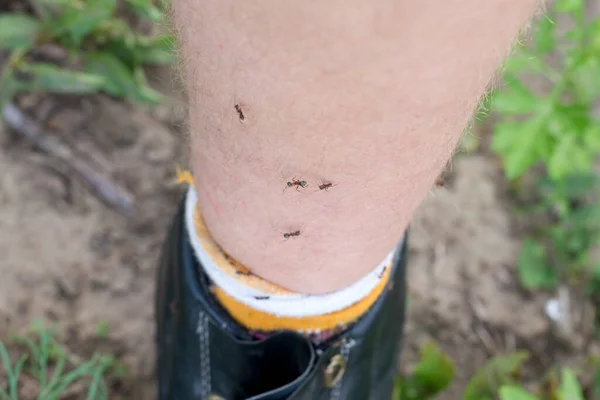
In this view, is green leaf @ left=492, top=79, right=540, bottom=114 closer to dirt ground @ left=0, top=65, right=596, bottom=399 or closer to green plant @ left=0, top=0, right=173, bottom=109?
dirt ground @ left=0, top=65, right=596, bottom=399

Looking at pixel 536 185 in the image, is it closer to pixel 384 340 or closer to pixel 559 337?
pixel 559 337

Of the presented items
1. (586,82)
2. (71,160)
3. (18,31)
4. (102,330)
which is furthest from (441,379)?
(18,31)

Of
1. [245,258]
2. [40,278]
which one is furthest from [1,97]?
[245,258]

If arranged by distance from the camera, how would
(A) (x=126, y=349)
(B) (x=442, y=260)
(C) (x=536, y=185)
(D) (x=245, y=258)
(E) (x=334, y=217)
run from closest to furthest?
(E) (x=334, y=217) → (D) (x=245, y=258) → (A) (x=126, y=349) → (B) (x=442, y=260) → (C) (x=536, y=185)

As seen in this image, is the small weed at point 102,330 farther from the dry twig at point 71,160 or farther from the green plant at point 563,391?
the green plant at point 563,391

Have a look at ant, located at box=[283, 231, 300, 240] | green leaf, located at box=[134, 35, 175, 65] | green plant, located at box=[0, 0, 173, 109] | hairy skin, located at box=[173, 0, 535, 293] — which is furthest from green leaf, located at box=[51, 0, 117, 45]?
ant, located at box=[283, 231, 300, 240]

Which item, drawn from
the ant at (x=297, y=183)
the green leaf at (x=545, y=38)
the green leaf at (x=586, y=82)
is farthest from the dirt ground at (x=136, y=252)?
the ant at (x=297, y=183)
